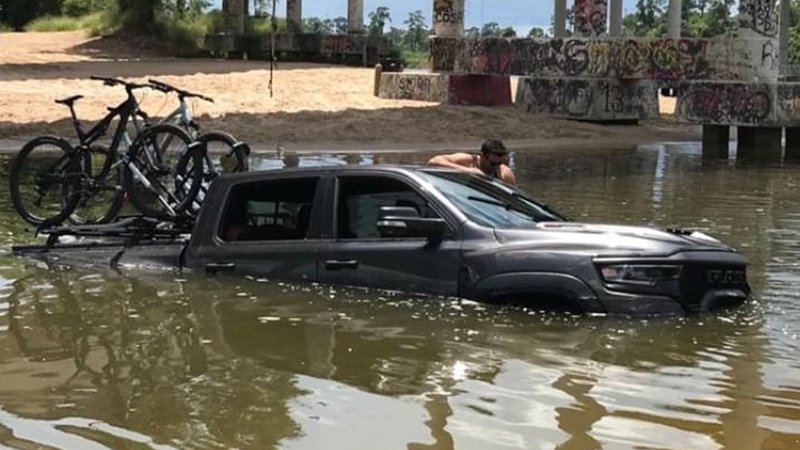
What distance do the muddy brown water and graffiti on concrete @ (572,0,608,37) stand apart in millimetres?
31523

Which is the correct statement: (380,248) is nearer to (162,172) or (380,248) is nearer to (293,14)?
(162,172)

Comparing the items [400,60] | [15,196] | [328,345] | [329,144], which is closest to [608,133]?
[329,144]

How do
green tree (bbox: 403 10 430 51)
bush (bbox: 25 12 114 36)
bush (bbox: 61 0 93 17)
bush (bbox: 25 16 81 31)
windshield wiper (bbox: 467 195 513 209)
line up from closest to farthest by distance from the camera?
windshield wiper (bbox: 467 195 513 209) → bush (bbox: 25 12 114 36) → bush (bbox: 25 16 81 31) → bush (bbox: 61 0 93 17) → green tree (bbox: 403 10 430 51)

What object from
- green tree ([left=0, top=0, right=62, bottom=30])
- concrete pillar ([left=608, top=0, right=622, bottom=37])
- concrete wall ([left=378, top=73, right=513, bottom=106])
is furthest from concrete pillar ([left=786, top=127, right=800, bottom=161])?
green tree ([left=0, top=0, right=62, bottom=30])

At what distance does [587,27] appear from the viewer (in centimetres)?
4178

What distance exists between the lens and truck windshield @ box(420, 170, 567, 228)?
8.95 m

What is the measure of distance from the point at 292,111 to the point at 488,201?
2655cm

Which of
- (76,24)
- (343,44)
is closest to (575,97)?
(343,44)

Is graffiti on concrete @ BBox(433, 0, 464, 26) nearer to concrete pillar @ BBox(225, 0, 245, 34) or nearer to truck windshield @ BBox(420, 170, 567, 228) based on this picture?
concrete pillar @ BBox(225, 0, 245, 34)

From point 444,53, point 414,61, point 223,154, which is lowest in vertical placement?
point 223,154

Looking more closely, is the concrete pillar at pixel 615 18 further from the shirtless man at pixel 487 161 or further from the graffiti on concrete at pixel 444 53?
the shirtless man at pixel 487 161

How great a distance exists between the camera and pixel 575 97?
41.7m

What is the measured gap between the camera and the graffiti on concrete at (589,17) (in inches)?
1642

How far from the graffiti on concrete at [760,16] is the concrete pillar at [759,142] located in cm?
287
